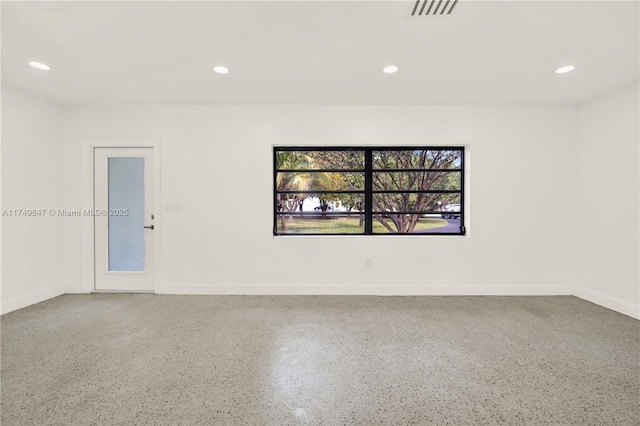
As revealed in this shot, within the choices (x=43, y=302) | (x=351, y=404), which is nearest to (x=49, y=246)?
(x=43, y=302)

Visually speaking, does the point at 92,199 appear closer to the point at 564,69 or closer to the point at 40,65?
the point at 40,65

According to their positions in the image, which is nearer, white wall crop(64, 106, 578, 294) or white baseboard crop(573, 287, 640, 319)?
white baseboard crop(573, 287, 640, 319)

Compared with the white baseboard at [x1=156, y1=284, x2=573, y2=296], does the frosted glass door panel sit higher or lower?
higher

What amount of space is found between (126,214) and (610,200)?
6.12 meters

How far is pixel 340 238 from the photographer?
12.7ft

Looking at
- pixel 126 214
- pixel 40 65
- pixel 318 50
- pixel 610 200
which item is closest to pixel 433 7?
pixel 318 50

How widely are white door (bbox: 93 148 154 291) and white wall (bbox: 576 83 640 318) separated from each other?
570 centimetres

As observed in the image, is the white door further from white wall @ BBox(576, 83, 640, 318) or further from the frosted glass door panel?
white wall @ BBox(576, 83, 640, 318)

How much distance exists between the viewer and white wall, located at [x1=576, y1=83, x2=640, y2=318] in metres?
3.14

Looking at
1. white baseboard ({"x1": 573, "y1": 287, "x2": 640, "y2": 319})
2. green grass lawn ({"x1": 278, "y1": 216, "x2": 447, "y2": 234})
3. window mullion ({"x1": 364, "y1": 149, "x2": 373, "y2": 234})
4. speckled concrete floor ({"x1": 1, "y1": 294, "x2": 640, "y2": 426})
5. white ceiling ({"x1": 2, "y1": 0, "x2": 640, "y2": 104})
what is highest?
white ceiling ({"x1": 2, "y1": 0, "x2": 640, "y2": 104})

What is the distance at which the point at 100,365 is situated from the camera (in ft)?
7.02

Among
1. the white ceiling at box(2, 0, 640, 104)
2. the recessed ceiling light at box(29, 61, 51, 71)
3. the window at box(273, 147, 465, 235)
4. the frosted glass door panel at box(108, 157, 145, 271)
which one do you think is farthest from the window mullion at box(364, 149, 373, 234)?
the recessed ceiling light at box(29, 61, 51, 71)

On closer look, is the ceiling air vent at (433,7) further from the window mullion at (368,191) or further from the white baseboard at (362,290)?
the white baseboard at (362,290)

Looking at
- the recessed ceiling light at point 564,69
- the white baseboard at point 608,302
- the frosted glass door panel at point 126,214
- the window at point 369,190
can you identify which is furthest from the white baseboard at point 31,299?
the white baseboard at point 608,302
